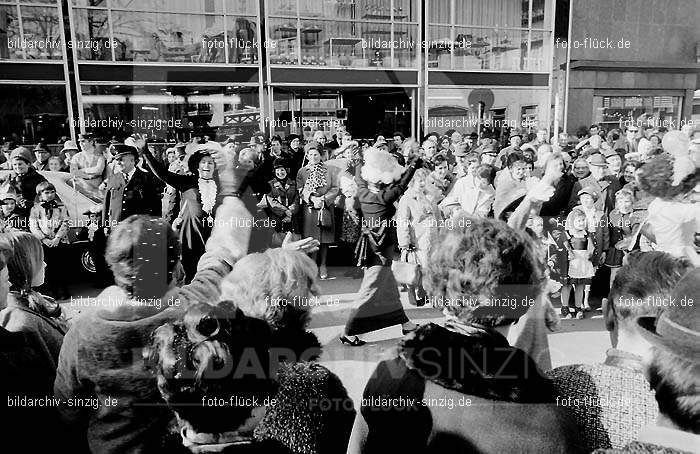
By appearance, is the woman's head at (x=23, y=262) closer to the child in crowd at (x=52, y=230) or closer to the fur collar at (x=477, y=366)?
the fur collar at (x=477, y=366)

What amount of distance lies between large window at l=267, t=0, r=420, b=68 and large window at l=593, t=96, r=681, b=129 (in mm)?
6915

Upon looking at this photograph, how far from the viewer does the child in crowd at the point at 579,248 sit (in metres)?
5.28

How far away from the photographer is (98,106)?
1273 cm

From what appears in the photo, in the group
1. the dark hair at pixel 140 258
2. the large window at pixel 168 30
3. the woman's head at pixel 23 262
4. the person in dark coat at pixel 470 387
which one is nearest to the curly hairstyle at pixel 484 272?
the person in dark coat at pixel 470 387

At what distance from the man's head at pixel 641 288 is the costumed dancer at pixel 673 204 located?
1.89 m

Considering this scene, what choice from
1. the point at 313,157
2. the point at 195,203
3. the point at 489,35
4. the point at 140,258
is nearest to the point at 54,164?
the point at 313,157

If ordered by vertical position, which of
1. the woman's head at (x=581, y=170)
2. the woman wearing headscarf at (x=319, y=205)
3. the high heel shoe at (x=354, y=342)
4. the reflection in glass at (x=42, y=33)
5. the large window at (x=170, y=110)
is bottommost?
the high heel shoe at (x=354, y=342)

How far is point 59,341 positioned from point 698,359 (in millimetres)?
2446

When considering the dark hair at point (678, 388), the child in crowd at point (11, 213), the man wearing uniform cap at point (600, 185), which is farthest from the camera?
the man wearing uniform cap at point (600, 185)

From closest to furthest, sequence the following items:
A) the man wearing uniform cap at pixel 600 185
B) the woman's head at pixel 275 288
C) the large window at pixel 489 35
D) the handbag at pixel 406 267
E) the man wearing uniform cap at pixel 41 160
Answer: the woman's head at pixel 275 288, the handbag at pixel 406 267, the man wearing uniform cap at pixel 600 185, the man wearing uniform cap at pixel 41 160, the large window at pixel 489 35

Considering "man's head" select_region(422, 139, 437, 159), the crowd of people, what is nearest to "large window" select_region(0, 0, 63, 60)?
"man's head" select_region(422, 139, 437, 159)

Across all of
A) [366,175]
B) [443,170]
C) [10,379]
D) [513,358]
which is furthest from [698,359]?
[443,170]

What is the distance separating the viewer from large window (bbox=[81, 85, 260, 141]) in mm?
12766

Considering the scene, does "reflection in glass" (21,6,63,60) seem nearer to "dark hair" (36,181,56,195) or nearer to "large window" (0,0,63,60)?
"large window" (0,0,63,60)
